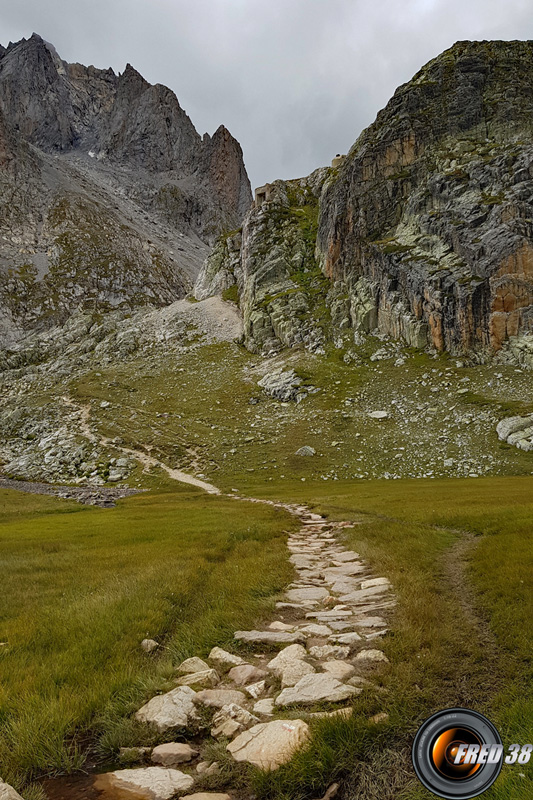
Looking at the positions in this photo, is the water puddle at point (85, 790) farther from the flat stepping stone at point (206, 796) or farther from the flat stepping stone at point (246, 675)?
the flat stepping stone at point (246, 675)

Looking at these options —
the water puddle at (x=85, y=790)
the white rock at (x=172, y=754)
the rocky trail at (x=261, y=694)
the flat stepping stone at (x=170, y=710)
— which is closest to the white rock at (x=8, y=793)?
the rocky trail at (x=261, y=694)

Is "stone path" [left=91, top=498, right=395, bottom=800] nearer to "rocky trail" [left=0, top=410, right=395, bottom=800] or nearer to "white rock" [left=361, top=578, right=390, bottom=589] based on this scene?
"rocky trail" [left=0, top=410, right=395, bottom=800]

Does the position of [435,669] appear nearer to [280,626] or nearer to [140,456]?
[280,626]

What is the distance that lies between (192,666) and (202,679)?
1.75 feet

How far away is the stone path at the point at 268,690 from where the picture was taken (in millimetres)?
4516

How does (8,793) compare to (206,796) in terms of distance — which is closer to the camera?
(8,793)

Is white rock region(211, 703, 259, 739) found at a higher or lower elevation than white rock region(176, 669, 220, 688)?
higher

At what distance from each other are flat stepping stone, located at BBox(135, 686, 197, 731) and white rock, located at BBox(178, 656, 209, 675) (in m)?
0.80

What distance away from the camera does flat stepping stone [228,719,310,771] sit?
446 centimetres

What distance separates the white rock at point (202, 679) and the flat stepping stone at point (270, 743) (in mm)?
1502

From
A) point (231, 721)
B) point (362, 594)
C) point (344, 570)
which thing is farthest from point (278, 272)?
point (231, 721)

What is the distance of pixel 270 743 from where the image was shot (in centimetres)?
472

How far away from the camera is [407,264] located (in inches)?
3570

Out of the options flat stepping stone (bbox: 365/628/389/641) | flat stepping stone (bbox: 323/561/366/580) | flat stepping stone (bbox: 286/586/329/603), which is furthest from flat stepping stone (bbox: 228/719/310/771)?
flat stepping stone (bbox: 323/561/366/580)
